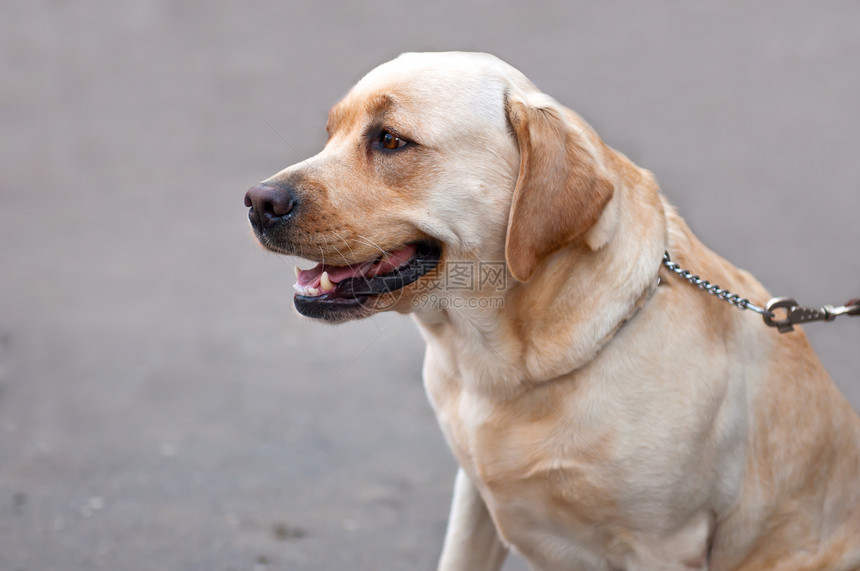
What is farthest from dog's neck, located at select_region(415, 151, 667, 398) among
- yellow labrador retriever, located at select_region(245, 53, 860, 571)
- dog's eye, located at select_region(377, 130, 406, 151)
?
dog's eye, located at select_region(377, 130, 406, 151)

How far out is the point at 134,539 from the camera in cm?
393

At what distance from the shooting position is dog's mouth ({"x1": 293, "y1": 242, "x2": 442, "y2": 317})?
8.22ft

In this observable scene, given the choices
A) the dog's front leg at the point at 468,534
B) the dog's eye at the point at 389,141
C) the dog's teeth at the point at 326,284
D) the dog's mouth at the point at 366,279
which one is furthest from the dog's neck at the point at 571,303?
the dog's front leg at the point at 468,534

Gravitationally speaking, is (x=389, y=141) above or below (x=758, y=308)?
above

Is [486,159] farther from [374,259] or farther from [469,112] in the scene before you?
[374,259]

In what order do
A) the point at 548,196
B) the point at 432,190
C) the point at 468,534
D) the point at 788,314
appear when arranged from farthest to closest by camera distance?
1. the point at 468,534
2. the point at 788,314
3. the point at 432,190
4. the point at 548,196

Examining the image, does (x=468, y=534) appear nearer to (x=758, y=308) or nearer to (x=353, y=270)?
(x=353, y=270)

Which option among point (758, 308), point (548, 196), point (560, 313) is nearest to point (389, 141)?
point (548, 196)

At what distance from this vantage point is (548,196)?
93.4 inches

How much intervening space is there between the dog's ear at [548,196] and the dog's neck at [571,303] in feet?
0.26

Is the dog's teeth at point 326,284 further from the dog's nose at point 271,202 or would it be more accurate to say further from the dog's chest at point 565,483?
the dog's chest at point 565,483

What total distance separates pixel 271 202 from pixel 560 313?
86 cm

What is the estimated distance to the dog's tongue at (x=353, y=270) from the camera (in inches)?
99.3

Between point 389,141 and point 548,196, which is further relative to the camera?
point 389,141
